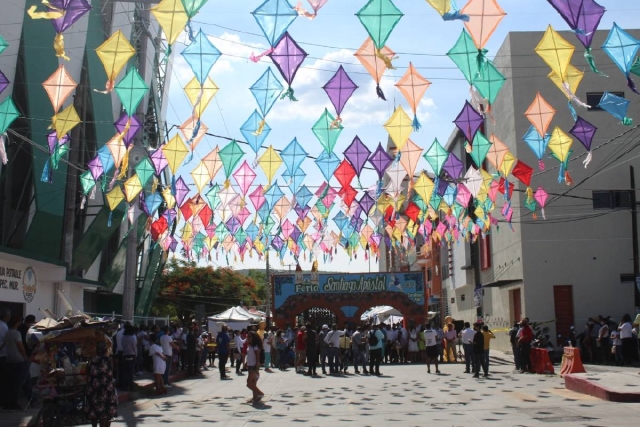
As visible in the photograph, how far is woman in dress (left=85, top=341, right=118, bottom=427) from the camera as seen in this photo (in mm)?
10094

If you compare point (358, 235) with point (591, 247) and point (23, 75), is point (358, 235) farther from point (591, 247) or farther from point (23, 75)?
point (23, 75)

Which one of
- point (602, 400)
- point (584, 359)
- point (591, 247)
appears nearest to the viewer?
point (602, 400)

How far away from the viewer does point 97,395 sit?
1015 cm

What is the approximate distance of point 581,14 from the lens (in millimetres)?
11195

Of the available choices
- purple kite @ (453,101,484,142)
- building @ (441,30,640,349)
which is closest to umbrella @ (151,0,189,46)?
purple kite @ (453,101,484,142)

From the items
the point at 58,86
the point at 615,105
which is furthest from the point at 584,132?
the point at 58,86

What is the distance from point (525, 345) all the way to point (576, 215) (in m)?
9.78

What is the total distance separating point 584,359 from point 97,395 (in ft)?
70.9

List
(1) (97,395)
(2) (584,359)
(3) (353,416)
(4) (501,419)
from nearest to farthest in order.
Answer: (1) (97,395) < (4) (501,419) < (3) (353,416) < (2) (584,359)

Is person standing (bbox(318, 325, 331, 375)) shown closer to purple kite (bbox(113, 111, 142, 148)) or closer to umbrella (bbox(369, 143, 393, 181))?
umbrella (bbox(369, 143, 393, 181))

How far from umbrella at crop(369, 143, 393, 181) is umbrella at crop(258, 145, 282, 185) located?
2557 millimetres

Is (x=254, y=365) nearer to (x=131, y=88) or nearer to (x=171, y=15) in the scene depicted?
(x=131, y=88)

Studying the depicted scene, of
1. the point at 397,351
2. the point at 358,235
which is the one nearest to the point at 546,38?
Answer: the point at 358,235

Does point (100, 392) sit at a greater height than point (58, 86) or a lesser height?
lesser
